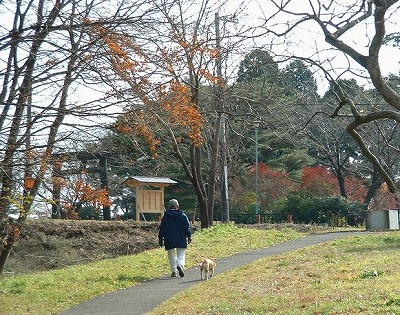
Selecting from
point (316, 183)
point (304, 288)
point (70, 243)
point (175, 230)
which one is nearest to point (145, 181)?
point (70, 243)

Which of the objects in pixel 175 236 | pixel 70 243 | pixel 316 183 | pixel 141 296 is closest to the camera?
pixel 141 296

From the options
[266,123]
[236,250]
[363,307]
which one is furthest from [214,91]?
[363,307]

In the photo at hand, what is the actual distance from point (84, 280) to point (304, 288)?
6.04 meters

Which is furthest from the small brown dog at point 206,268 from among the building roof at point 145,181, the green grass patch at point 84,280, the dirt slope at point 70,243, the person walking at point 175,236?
the building roof at point 145,181

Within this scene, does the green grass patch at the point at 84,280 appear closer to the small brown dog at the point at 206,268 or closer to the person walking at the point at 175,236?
the person walking at the point at 175,236

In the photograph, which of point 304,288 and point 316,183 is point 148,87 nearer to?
point 304,288

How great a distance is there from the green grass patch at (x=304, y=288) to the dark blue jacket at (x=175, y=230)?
1264mm

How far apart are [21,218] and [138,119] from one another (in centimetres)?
345

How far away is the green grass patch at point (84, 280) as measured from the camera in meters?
15.0

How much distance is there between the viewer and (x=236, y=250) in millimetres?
23859

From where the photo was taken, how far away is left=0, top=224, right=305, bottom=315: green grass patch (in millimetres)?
14962

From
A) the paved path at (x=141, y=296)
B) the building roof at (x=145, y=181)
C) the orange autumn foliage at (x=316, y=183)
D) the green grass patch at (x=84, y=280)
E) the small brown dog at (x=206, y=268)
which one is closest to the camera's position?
the paved path at (x=141, y=296)

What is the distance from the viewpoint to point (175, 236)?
17516 mm

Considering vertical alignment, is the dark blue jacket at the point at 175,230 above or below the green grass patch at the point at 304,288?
above
